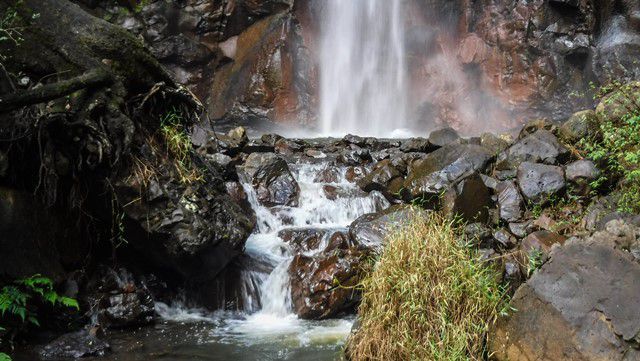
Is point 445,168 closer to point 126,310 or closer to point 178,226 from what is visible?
point 178,226

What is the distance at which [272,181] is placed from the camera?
11.2 m

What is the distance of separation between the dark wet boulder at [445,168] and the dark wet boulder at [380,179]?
2.49 ft

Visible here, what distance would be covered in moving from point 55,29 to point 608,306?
7053 mm

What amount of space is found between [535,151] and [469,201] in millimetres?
2044

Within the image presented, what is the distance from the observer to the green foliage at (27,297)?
5141mm

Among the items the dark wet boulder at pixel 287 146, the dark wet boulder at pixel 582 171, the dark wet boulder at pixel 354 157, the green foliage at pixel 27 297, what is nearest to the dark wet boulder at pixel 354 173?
the dark wet boulder at pixel 354 157

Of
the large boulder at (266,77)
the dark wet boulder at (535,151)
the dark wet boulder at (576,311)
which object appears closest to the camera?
A: the dark wet boulder at (576,311)

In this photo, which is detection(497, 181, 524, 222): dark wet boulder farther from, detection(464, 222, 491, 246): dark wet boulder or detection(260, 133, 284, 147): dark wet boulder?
detection(260, 133, 284, 147): dark wet boulder

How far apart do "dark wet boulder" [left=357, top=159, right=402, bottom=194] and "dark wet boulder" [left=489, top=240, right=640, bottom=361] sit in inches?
254

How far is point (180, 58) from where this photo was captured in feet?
69.0

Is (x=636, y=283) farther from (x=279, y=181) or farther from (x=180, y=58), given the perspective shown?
(x=180, y=58)

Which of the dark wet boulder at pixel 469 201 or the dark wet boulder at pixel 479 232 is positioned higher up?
the dark wet boulder at pixel 469 201

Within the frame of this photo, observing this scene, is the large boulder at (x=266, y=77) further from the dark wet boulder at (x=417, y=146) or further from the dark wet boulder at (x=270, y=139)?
the dark wet boulder at (x=417, y=146)

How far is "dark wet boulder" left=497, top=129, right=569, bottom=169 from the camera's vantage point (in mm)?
8930
